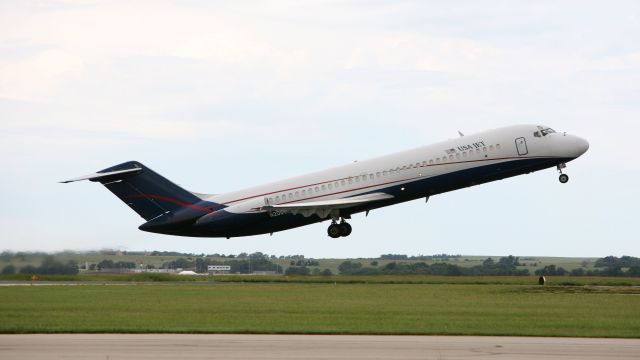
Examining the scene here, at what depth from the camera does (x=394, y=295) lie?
158ft

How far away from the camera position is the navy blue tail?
201 feet

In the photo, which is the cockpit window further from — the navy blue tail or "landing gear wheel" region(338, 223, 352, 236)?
the navy blue tail

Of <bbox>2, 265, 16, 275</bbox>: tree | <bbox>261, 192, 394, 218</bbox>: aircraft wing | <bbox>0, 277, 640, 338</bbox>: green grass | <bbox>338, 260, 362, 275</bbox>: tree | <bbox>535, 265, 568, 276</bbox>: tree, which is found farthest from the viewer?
<bbox>535, 265, 568, 276</bbox>: tree

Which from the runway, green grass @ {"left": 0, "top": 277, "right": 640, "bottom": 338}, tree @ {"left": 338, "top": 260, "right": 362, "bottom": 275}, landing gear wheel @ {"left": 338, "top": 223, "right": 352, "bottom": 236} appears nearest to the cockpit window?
green grass @ {"left": 0, "top": 277, "right": 640, "bottom": 338}

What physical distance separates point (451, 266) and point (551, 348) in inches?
1838

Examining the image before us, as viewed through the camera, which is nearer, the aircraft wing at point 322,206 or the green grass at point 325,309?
the green grass at point 325,309

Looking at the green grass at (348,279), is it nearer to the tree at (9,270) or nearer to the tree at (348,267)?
the tree at (9,270)

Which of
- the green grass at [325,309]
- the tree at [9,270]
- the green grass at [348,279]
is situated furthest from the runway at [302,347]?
the green grass at [348,279]

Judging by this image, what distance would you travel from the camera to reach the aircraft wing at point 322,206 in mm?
56188

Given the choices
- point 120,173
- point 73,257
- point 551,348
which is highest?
point 120,173

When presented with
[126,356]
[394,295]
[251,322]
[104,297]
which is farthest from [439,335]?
[104,297]

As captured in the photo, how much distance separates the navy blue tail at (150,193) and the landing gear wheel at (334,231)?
808 cm

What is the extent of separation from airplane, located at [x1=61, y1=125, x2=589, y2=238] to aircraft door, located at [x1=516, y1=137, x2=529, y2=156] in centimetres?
2

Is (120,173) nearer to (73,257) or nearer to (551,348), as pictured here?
(73,257)
